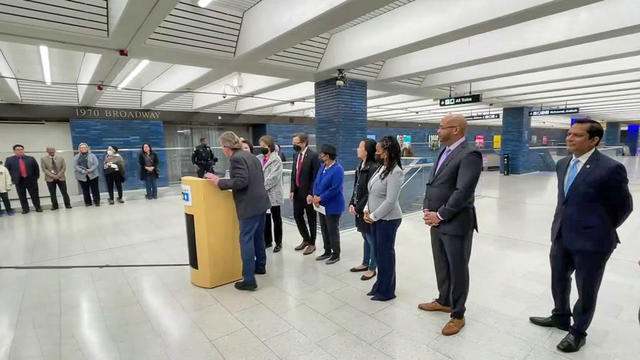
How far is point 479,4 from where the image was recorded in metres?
3.74

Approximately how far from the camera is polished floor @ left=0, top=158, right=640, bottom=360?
2.15 m

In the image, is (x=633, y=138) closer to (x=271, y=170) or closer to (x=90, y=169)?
(x=271, y=170)

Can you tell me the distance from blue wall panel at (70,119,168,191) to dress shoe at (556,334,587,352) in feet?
31.8

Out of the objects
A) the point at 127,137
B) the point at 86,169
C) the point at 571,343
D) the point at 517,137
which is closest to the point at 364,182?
the point at 571,343

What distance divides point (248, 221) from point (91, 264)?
94.2 inches

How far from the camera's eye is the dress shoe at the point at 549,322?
2.28m

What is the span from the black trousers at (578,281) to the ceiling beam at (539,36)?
364 centimetres

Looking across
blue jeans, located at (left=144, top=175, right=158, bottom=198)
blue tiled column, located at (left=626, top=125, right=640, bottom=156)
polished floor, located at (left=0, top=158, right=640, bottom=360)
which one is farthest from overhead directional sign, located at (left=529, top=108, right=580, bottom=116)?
blue tiled column, located at (left=626, top=125, right=640, bottom=156)

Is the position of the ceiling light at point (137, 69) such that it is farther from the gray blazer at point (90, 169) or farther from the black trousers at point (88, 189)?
the black trousers at point (88, 189)

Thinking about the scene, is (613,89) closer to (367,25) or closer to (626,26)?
(626,26)

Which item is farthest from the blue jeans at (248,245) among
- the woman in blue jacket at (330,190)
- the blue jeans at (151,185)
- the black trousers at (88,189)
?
the blue jeans at (151,185)

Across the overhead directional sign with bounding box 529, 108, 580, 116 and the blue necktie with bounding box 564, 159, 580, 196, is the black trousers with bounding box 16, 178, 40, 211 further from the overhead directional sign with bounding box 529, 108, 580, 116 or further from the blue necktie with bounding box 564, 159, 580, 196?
the overhead directional sign with bounding box 529, 108, 580, 116

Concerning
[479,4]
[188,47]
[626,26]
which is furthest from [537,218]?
[188,47]

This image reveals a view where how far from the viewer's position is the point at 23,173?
22.2 feet
